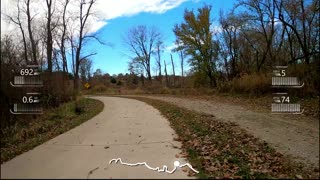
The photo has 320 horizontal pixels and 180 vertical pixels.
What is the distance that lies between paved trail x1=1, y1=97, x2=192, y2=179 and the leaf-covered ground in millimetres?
547

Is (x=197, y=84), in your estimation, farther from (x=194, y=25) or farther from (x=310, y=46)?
(x=310, y=46)

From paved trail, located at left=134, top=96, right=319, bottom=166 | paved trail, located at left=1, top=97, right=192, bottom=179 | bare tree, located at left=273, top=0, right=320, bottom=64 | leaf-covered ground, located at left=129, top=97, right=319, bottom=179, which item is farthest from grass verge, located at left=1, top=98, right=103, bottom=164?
bare tree, located at left=273, top=0, right=320, bottom=64

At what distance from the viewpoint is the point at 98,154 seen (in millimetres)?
9180

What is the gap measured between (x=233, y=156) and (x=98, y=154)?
335 cm

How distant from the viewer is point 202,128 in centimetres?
1348

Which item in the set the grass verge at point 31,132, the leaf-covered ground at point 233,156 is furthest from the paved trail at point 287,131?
the grass verge at point 31,132

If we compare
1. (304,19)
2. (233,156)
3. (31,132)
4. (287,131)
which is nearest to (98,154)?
(233,156)

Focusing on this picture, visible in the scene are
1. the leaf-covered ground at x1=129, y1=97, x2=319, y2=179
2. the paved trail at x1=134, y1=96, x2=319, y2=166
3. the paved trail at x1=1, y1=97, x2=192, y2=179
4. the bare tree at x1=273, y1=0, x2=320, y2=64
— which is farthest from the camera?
the bare tree at x1=273, y1=0, x2=320, y2=64

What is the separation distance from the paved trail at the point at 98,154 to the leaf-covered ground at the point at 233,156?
0.55 m

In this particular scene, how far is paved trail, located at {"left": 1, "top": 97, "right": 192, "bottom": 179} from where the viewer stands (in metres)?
7.27

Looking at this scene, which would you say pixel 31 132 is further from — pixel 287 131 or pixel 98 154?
pixel 287 131

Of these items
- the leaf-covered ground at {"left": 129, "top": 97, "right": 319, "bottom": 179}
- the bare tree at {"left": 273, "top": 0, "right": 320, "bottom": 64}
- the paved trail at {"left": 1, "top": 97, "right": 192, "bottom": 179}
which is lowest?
the leaf-covered ground at {"left": 129, "top": 97, "right": 319, "bottom": 179}

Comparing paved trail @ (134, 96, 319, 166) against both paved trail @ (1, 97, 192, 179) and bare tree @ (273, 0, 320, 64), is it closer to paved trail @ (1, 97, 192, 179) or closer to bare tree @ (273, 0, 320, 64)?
paved trail @ (1, 97, 192, 179)

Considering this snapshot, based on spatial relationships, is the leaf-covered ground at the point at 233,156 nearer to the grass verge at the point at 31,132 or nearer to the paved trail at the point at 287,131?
the paved trail at the point at 287,131
